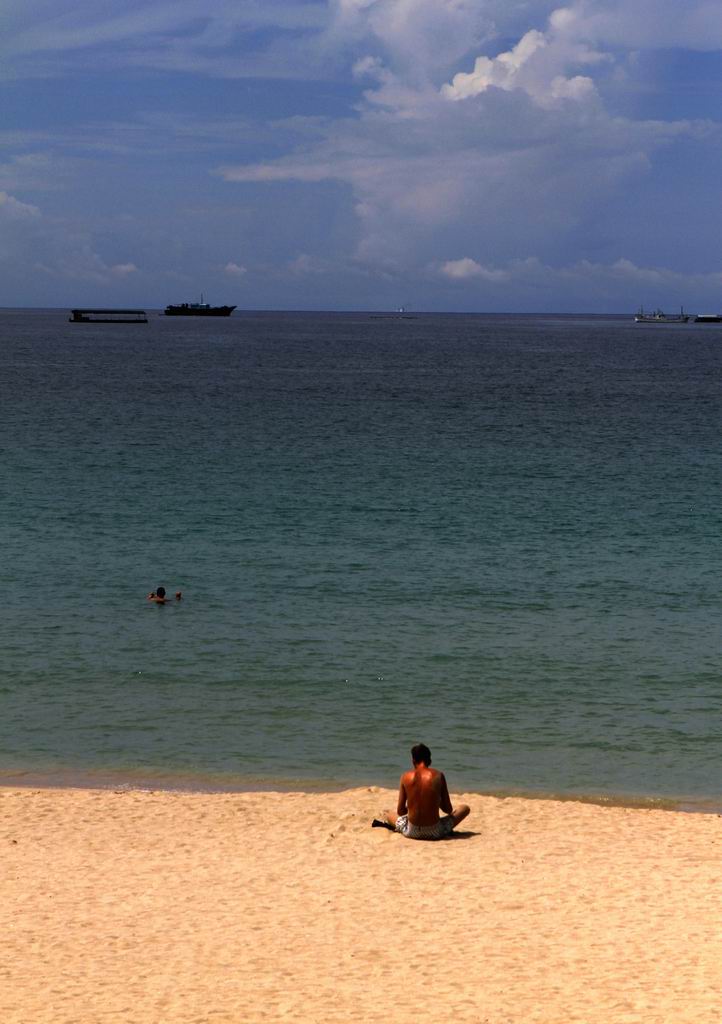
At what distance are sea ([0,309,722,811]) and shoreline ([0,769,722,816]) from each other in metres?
0.07

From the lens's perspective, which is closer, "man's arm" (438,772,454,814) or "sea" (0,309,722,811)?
"man's arm" (438,772,454,814)

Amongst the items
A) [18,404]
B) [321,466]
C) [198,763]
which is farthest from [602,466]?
[18,404]

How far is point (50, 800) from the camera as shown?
19.7m

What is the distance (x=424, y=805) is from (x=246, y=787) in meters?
4.40

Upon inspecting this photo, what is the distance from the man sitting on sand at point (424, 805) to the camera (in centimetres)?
1767

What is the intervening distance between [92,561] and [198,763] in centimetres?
1555

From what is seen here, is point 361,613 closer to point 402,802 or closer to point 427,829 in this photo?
point 402,802

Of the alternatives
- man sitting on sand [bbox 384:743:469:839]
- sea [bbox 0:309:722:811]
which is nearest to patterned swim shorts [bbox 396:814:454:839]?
man sitting on sand [bbox 384:743:469:839]

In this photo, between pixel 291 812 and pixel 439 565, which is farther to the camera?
pixel 439 565

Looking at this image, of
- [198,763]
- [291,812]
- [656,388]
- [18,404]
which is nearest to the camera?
[291,812]

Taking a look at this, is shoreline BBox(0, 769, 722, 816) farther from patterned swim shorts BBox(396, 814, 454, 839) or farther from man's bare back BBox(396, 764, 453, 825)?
man's bare back BBox(396, 764, 453, 825)

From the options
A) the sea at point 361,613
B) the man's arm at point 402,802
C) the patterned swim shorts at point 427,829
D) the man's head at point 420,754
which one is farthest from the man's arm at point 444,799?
the sea at point 361,613

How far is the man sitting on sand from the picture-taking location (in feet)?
58.0

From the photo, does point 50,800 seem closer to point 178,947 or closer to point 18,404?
point 178,947
